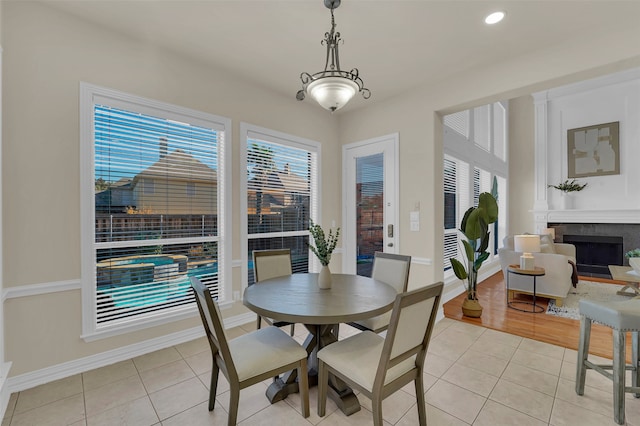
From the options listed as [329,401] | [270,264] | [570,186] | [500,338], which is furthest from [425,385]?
[570,186]

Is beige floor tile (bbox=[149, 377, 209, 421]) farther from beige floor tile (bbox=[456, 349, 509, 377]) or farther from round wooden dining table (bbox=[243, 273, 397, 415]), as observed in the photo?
beige floor tile (bbox=[456, 349, 509, 377])

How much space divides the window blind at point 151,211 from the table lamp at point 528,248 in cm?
404

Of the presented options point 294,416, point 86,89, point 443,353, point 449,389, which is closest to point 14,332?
point 86,89

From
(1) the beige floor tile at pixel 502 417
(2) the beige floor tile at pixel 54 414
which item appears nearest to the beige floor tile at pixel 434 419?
(1) the beige floor tile at pixel 502 417

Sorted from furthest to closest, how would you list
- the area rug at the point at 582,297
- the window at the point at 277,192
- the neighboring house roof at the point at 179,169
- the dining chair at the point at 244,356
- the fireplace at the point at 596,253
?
the fireplace at the point at 596,253 → the area rug at the point at 582,297 → the window at the point at 277,192 → the neighboring house roof at the point at 179,169 → the dining chair at the point at 244,356

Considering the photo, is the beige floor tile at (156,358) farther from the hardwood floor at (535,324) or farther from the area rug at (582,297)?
the area rug at (582,297)

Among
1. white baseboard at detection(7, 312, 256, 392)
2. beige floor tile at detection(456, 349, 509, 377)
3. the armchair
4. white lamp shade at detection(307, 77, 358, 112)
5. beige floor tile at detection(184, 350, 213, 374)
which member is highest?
white lamp shade at detection(307, 77, 358, 112)

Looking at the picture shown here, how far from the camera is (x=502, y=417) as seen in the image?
6.14ft

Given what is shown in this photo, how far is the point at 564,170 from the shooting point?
640 cm

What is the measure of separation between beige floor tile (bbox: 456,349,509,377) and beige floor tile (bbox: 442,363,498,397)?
74 mm

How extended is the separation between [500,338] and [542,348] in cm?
36

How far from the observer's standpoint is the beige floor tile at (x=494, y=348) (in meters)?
2.71

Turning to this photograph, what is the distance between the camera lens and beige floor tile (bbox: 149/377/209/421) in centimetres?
193

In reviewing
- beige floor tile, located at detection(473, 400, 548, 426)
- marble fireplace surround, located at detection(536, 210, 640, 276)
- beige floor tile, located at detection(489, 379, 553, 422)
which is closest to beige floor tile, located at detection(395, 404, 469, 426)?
beige floor tile, located at detection(473, 400, 548, 426)
